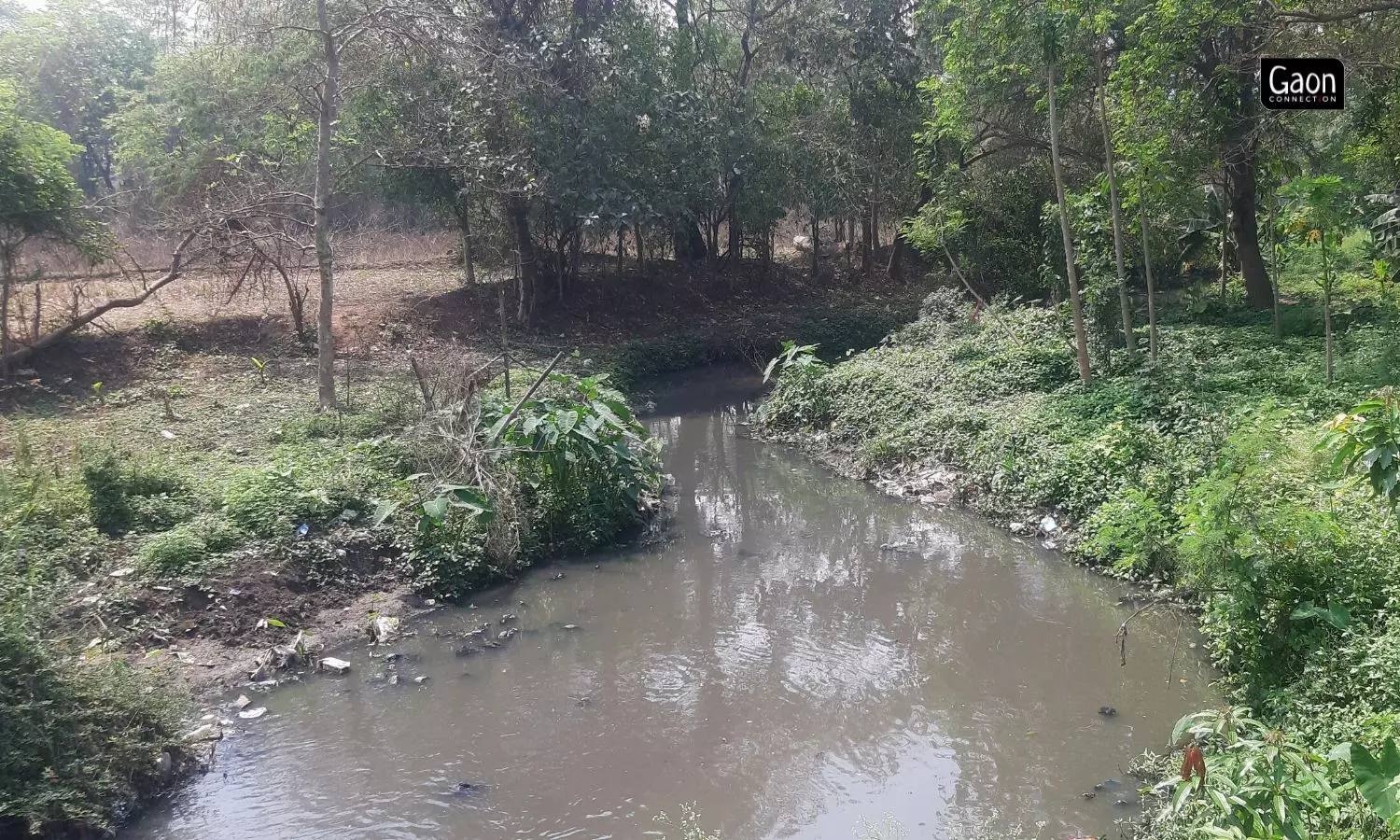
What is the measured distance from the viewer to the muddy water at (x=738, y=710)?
5.62m

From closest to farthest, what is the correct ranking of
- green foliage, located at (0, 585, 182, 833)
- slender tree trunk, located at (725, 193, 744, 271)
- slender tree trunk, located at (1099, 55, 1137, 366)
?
1. green foliage, located at (0, 585, 182, 833)
2. slender tree trunk, located at (1099, 55, 1137, 366)
3. slender tree trunk, located at (725, 193, 744, 271)

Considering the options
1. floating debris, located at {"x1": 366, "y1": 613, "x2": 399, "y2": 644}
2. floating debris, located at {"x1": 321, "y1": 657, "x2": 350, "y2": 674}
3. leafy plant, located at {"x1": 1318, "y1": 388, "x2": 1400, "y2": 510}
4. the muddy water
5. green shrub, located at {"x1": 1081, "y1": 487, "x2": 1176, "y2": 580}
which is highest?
leafy plant, located at {"x1": 1318, "y1": 388, "x2": 1400, "y2": 510}

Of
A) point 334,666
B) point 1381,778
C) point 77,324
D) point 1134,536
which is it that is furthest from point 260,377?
point 1381,778

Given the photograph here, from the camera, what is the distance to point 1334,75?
9.72 m

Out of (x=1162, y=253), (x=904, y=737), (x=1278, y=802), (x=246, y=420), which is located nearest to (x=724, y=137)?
(x=1162, y=253)

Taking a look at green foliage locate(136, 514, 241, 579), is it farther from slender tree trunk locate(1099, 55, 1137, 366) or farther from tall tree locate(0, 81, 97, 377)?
slender tree trunk locate(1099, 55, 1137, 366)

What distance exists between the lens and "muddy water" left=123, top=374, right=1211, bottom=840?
18.4 ft

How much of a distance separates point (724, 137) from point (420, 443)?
38.7 feet

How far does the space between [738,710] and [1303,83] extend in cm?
903

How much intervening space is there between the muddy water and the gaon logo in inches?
211

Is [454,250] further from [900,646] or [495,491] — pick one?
[900,646]

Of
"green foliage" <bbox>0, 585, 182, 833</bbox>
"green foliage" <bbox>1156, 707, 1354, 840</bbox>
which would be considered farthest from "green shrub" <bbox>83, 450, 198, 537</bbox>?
"green foliage" <bbox>1156, 707, 1354, 840</bbox>

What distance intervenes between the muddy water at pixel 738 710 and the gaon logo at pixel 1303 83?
5.35 metres

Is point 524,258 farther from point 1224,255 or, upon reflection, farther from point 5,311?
point 1224,255
